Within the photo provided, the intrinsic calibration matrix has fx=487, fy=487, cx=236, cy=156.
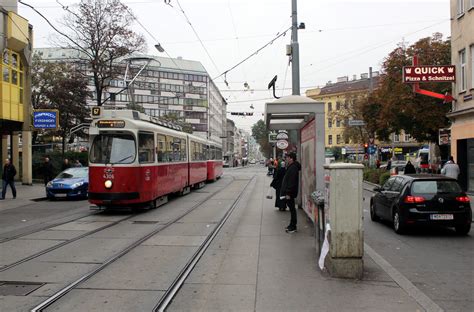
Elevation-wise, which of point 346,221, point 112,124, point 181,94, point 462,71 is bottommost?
point 346,221

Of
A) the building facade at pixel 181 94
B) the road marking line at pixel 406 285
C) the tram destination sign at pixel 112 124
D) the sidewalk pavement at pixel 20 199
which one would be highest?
the building facade at pixel 181 94

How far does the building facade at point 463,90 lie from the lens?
821 inches

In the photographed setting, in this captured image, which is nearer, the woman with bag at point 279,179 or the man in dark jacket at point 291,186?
the man in dark jacket at point 291,186

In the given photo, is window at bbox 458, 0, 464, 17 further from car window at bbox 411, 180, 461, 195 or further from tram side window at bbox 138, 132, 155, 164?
tram side window at bbox 138, 132, 155, 164

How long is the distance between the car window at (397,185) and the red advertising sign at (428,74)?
950 cm

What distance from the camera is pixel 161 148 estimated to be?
17016 mm

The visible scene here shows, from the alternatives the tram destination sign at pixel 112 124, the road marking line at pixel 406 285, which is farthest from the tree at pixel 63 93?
the road marking line at pixel 406 285

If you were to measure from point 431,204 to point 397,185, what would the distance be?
126 centimetres

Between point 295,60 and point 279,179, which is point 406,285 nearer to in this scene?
point 279,179

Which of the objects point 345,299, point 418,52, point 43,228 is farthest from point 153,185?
point 418,52

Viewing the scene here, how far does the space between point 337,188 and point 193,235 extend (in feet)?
15.6

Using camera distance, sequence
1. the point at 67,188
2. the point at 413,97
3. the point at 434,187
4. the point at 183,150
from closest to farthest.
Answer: the point at 434,187 < the point at 67,188 < the point at 183,150 < the point at 413,97

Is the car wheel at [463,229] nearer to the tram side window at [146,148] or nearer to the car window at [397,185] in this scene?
the car window at [397,185]

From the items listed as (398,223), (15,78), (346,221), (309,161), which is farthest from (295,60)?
(15,78)
